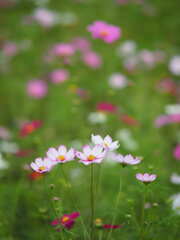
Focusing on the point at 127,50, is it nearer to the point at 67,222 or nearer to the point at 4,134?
the point at 4,134

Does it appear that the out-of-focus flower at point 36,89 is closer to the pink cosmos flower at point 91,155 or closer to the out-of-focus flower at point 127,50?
the out-of-focus flower at point 127,50

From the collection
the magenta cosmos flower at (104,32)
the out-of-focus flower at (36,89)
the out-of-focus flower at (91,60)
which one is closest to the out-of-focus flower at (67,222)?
the magenta cosmos flower at (104,32)

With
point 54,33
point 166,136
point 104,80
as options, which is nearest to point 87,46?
point 104,80

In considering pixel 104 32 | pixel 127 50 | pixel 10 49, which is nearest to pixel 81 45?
pixel 127 50

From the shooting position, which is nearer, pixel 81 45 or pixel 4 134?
pixel 4 134

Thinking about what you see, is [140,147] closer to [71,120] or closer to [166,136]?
[166,136]

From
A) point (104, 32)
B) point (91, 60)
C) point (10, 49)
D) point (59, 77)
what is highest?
point (10, 49)

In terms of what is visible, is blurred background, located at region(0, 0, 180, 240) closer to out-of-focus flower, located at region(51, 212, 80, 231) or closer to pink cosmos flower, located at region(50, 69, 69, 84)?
pink cosmos flower, located at region(50, 69, 69, 84)

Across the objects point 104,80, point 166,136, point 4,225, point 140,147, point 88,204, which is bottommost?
point 4,225
